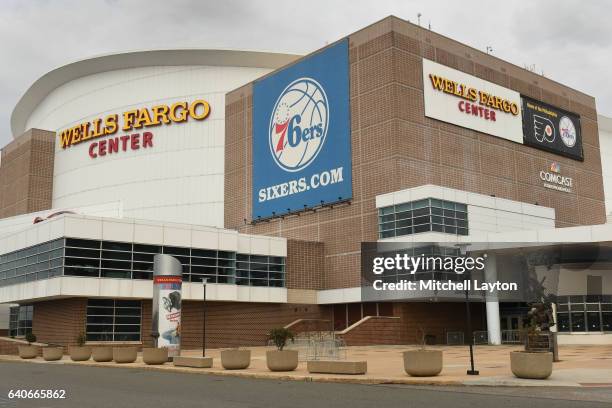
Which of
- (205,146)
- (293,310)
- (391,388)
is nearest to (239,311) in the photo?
(293,310)

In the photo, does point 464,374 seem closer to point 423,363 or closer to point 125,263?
point 423,363

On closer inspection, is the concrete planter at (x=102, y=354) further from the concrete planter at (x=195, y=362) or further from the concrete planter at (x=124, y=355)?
the concrete planter at (x=195, y=362)

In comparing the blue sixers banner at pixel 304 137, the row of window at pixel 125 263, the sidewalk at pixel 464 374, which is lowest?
the sidewalk at pixel 464 374

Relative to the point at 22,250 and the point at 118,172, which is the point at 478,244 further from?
the point at 118,172

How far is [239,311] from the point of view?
55969 mm

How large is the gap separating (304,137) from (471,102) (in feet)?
47.4

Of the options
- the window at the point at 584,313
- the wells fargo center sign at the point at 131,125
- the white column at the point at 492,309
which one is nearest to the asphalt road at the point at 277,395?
the white column at the point at 492,309

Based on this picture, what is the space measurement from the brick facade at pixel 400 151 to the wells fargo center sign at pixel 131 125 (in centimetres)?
1184

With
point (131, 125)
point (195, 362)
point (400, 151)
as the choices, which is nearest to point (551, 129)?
point (400, 151)

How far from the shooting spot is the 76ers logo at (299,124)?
60.7m

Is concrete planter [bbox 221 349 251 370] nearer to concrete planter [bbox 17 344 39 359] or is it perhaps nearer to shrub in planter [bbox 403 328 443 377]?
shrub in planter [bbox 403 328 443 377]

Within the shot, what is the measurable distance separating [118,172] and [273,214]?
76.4ft

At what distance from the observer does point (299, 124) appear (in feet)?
204

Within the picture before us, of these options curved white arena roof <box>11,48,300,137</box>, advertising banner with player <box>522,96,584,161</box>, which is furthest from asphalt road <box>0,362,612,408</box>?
curved white arena roof <box>11,48,300,137</box>
